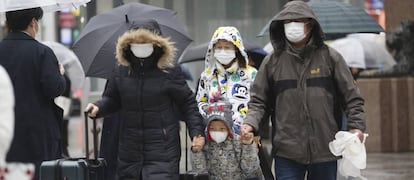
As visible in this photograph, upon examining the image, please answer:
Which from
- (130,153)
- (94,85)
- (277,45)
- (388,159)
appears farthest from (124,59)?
(94,85)

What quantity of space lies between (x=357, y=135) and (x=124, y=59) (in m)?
1.87

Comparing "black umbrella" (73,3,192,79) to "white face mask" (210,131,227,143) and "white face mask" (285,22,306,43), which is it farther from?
"white face mask" (285,22,306,43)

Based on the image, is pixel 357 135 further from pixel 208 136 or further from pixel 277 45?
pixel 208 136

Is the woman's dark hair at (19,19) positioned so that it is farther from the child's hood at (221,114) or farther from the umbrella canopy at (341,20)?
the umbrella canopy at (341,20)

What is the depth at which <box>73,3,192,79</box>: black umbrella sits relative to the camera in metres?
7.80

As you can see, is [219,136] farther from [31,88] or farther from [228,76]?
[31,88]

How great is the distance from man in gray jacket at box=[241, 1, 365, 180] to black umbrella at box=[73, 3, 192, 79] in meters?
1.31

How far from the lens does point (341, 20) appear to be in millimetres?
9211

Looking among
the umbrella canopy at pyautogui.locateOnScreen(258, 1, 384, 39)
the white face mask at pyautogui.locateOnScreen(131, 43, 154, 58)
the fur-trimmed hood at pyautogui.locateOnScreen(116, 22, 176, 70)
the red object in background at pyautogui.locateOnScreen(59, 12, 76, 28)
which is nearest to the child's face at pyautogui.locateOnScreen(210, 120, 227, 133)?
the fur-trimmed hood at pyautogui.locateOnScreen(116, 22, 176, 70)

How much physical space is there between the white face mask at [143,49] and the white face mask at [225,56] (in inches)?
24.4

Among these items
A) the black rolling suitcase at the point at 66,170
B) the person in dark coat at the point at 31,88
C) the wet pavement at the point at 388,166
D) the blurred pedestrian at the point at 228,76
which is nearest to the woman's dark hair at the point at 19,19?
the person in dark coat at the point at 31,88

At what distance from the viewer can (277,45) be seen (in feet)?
21.6

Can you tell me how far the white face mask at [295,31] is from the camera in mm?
6395

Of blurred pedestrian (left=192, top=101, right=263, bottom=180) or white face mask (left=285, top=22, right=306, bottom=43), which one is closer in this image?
white face mask (left=285, top=22, right=306, bottom=43)
